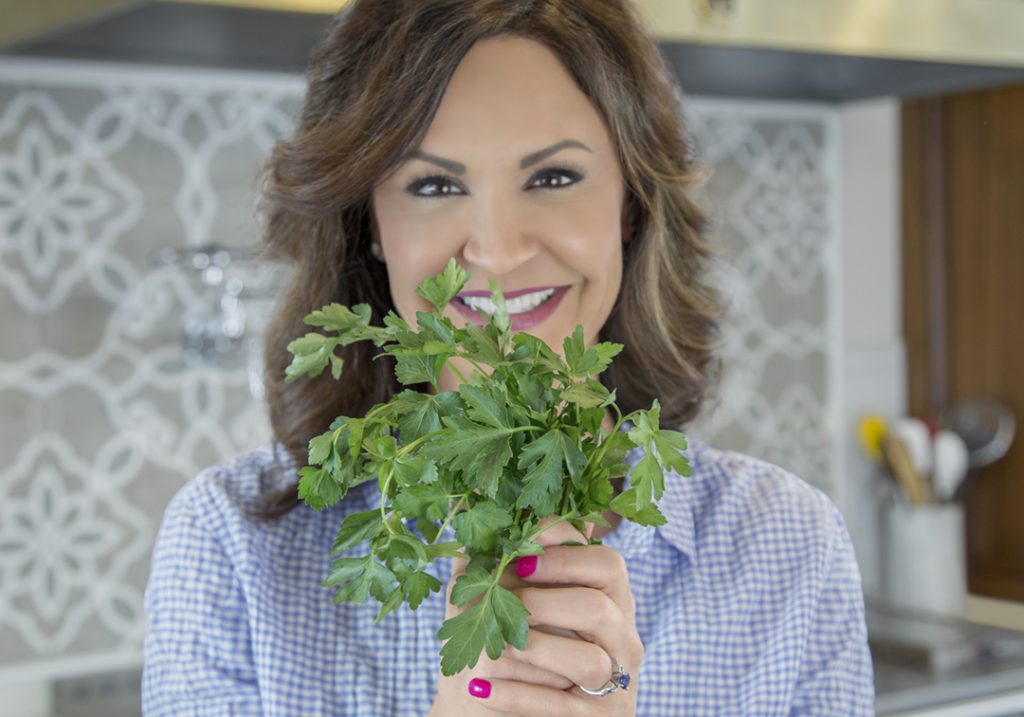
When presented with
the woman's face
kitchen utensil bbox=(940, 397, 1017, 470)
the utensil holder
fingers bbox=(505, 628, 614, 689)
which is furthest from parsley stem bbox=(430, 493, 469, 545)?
kitchen utensil bbox=(940, 397, 1017, 470)

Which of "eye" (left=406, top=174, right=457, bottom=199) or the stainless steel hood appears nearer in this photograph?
"eye" (left=406, top=174, right=457, bottom=199)

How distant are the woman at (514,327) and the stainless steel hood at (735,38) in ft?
1.38

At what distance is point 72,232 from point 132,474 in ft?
1.19

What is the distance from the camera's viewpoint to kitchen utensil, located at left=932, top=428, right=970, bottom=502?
8.73 ft

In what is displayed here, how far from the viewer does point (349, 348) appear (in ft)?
4.14

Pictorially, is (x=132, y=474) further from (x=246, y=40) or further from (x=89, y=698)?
(x=246, y=40)

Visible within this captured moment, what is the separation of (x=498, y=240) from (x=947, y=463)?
1.80m

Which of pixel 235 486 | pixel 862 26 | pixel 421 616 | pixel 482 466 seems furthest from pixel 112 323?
pixel 482 466

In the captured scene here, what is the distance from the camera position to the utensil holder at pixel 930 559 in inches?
104

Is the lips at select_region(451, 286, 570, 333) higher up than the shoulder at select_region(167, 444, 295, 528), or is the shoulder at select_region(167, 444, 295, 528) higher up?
the lips at select_region(451, 286, 570, 333)

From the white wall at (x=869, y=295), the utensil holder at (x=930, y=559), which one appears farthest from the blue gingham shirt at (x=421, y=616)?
the white wall at (x=869, y=295)

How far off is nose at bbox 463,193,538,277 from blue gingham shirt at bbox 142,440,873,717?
0.30m

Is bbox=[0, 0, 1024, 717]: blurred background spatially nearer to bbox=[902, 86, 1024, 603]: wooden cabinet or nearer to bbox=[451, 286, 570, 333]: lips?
bbox=[902, 86, 1024, 603]: wooden cabinet

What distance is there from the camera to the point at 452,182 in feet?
3.62
